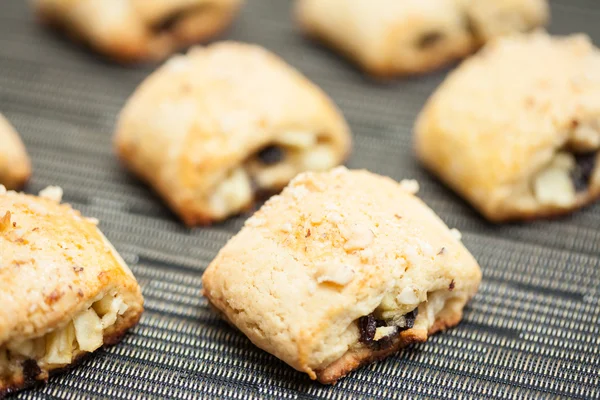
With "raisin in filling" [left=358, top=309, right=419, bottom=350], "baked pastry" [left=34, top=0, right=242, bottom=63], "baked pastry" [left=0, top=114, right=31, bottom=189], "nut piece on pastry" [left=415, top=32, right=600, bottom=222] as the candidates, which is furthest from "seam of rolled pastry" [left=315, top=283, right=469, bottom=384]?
"baked pastry" [left=34, top=0, right=242, bottom=63]

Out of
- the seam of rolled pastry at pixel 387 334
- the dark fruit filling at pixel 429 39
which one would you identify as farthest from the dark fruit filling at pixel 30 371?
the dark fruit filling at pixel 429 39

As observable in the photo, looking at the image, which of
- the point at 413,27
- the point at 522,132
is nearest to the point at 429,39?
the point at 413,27

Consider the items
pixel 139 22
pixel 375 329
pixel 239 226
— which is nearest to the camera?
pixel 375 329

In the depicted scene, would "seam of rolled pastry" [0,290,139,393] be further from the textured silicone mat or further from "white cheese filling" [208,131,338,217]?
"white cheese filling" [208,131,338,217]

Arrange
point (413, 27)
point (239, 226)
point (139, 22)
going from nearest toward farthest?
point (239, 226), point (413, 27), point (139, 22)

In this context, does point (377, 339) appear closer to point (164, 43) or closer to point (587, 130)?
point (587, 130)

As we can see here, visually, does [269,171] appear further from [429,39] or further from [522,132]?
→ [429,39]
